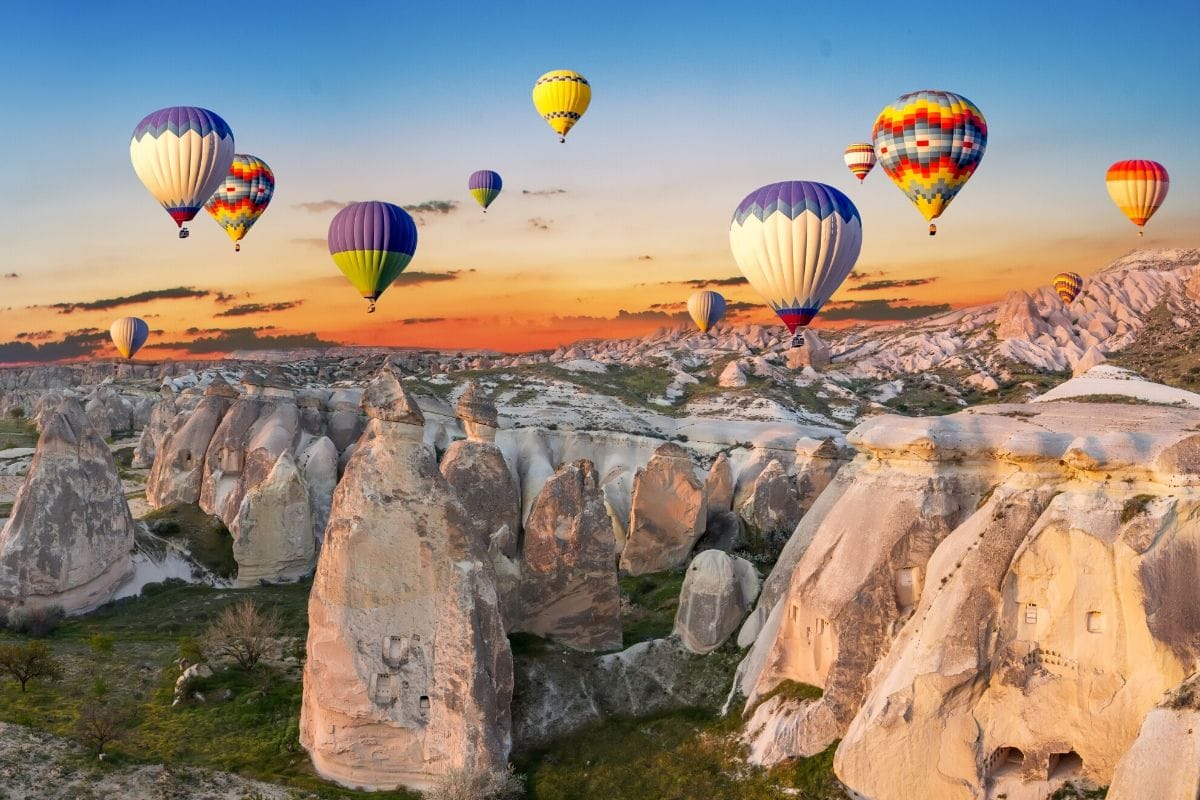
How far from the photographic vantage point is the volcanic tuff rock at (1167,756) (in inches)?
483

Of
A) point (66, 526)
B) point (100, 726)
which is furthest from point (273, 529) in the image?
point (100, 726)

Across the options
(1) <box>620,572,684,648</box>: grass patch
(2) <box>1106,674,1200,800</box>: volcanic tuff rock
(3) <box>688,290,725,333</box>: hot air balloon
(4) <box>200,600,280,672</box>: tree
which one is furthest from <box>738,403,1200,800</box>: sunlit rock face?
(3) <box>688,290,725,333</box>: hot air balloon

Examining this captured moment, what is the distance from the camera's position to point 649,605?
3002 cm

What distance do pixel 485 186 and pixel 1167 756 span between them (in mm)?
54658

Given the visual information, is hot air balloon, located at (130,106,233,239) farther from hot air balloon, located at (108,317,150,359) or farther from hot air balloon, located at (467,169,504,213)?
hot air balloon, located at (108,317,150,359)

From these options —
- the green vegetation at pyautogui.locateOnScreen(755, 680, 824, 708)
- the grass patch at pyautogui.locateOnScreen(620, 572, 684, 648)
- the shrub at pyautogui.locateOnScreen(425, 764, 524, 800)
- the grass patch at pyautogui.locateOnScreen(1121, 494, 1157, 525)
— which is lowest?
the grass patch at pyautogui.locateOnScreen(620, 572, 684, 648)

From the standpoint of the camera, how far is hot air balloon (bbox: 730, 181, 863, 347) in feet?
102

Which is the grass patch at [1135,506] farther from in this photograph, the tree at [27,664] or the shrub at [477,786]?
the tree at [27,664]

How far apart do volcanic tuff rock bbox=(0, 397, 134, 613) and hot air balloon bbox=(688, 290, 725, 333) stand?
4554 centimetres

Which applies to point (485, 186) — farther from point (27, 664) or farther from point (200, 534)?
point (27, 664)

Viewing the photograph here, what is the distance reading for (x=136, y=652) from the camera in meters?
24.2

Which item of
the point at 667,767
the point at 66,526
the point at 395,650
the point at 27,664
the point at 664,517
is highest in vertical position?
the point at 66,526

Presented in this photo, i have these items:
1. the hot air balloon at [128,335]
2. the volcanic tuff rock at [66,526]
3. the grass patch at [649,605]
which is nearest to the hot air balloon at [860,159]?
the grass patch at [649,605]

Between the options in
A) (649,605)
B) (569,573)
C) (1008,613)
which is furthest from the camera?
(649,605)
